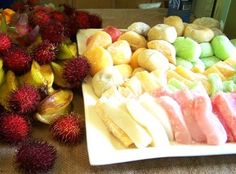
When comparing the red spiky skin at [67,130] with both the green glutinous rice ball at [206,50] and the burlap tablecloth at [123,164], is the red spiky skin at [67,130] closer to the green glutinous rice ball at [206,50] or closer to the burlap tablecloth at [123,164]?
the burlap tablecloth at [123,164]

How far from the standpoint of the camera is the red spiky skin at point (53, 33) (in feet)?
1.94

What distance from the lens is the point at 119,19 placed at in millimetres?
949

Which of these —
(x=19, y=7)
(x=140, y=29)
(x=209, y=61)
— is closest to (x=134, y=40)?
(x=140, y=29)

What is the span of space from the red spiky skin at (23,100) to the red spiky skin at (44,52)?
3.0 inches

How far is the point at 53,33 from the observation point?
593 millimetres

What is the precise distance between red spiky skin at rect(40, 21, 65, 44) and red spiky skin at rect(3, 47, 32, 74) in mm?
61

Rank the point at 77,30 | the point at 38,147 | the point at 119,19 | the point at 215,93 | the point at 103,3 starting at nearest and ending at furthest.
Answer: the point at 38,147 → the point at 215,93 → the point at 77,30 → the point at 119,19 → the point at 103,3

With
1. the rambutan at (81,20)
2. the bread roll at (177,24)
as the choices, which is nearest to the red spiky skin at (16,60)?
the rambutan at (81,20)

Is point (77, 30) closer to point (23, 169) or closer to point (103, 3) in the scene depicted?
point (23, 169)

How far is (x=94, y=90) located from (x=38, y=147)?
0.17 m

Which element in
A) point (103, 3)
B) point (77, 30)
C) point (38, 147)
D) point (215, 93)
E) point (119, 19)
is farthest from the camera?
point (103, 3)

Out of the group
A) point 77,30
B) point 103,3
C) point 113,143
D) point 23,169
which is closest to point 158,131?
point 113,143

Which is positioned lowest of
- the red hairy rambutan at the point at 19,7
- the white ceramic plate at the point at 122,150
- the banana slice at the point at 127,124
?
the white ceramic plate at the point at 122,150

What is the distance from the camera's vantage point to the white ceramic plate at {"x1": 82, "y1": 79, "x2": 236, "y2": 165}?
448mm
